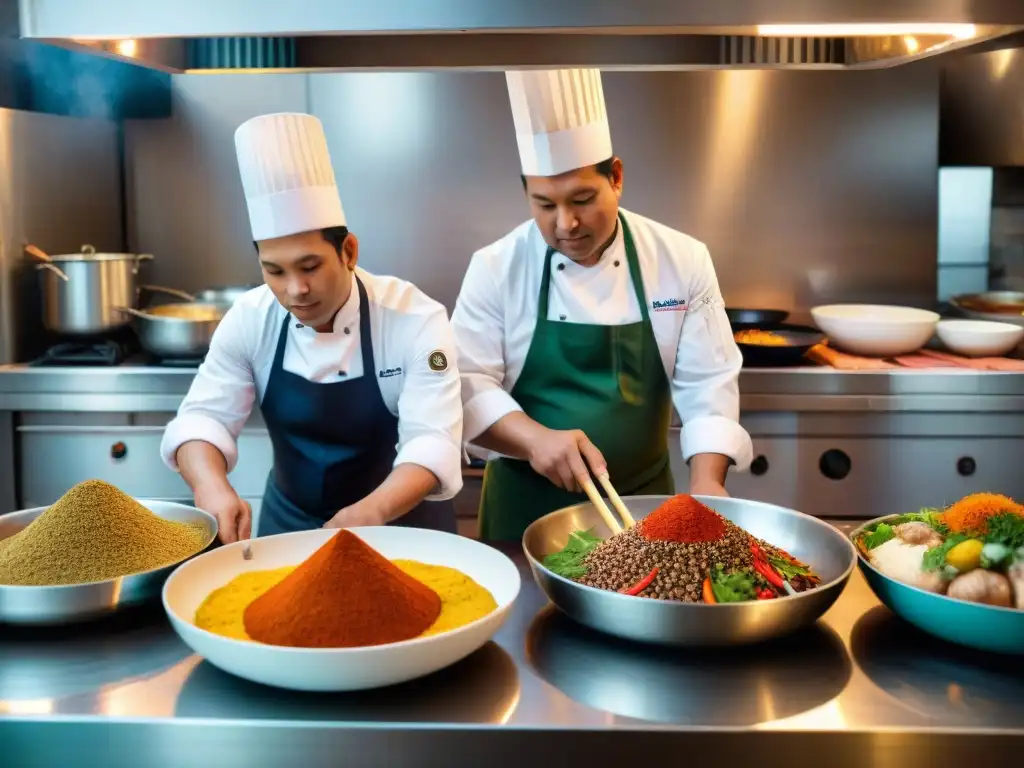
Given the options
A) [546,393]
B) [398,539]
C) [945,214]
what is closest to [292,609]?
[398,539]

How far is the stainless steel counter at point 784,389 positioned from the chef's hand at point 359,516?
1.37m

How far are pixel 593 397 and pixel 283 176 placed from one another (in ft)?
2.72

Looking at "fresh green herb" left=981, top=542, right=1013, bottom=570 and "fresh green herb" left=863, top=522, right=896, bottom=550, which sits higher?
"fresh green herb" left=981, top=542, right=1013, bottom=570

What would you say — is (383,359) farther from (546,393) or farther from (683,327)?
(683,327)

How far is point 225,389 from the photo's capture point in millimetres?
2129

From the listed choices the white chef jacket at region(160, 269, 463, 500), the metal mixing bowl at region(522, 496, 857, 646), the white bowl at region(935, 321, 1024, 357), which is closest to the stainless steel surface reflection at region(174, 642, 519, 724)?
the metal mixing bowl at region(522, 496, 857, 646)

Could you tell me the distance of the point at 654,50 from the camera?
Result: 1.34m

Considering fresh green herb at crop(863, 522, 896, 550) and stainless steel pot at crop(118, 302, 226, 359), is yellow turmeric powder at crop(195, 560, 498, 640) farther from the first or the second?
stainless steel pot at crop(118, 302, 226, 359)

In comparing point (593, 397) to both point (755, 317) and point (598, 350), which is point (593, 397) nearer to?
point (598, 350)

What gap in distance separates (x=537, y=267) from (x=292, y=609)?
1303 mm

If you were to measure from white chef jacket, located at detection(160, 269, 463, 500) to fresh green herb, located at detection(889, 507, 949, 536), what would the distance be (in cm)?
88

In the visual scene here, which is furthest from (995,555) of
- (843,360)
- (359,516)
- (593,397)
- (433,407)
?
(843,360)

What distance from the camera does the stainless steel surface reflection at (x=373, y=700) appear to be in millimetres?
1107

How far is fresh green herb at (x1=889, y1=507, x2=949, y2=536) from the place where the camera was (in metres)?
1.33
